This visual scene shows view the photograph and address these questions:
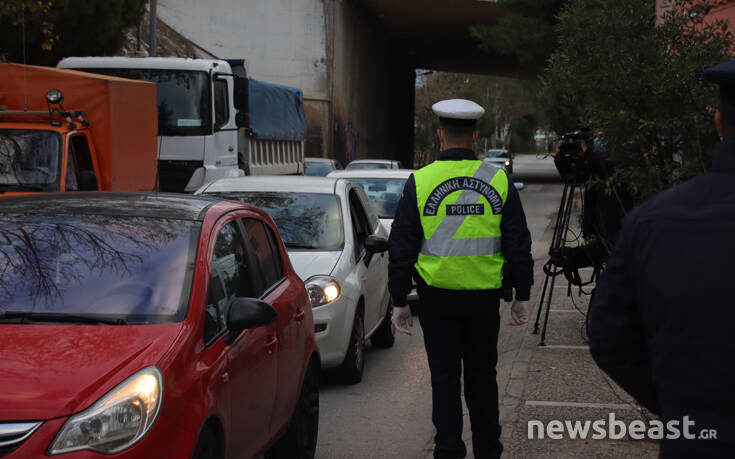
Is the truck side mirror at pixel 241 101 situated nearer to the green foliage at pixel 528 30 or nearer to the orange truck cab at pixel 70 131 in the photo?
the orange truck cab at pixel 70 131

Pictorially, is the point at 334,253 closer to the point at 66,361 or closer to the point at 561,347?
the point at 561,347

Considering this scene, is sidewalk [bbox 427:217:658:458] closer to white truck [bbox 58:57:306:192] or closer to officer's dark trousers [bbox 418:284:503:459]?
officer's dark trousers [bbox 418:284:503:459]

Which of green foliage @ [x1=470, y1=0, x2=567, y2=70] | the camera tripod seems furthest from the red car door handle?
green foliage @ [x1=470, y1=0, x2=567, y2=70]

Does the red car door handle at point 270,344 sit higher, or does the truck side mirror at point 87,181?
the truck side mirror at point 87,181

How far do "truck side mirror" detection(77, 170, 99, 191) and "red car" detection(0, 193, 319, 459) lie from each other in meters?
5.60

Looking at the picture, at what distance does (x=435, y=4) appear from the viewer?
44656 millimetres

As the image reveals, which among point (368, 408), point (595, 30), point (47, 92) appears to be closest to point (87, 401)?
point (368, 408)

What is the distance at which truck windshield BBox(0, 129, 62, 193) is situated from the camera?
10602 millimetres

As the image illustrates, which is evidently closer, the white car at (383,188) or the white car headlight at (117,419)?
the white car headlight at (117,419)

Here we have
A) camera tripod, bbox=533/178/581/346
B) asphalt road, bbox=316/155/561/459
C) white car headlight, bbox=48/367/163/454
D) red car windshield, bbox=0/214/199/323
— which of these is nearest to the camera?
white car headlight, bbox=48/367/163/454

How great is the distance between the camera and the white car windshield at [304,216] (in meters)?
→ 8.64

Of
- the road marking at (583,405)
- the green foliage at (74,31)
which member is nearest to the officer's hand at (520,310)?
the road marking at (583,405)

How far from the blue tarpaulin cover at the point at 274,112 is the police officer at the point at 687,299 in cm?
1568

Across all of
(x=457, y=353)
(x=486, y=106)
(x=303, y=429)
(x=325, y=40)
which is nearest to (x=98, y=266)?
(x=303, y=429)
